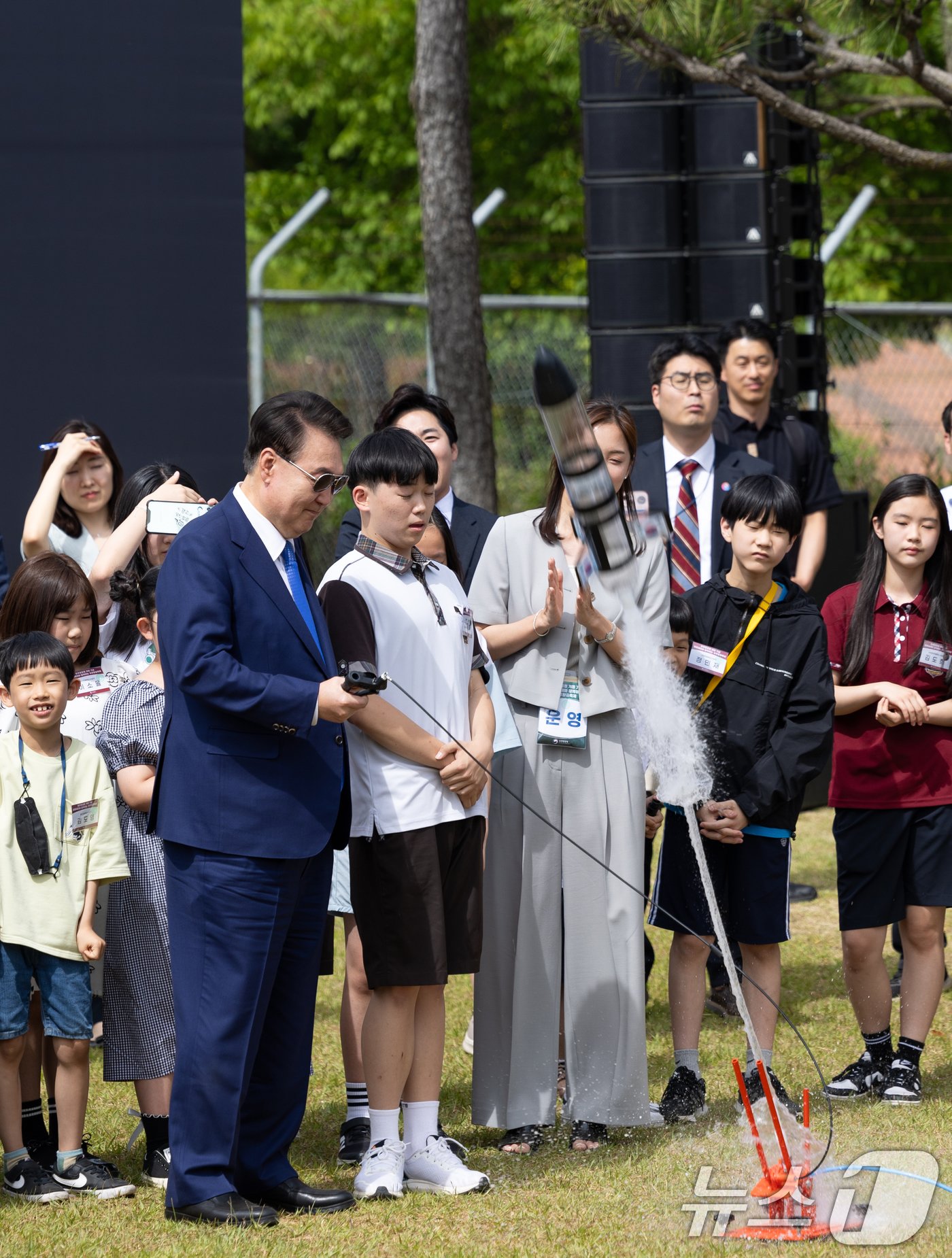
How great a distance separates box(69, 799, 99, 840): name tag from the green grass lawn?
92 cm

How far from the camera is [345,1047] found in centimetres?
464

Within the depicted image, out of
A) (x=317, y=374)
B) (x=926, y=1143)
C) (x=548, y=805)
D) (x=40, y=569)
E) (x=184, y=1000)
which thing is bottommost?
(x=926, y=1143)

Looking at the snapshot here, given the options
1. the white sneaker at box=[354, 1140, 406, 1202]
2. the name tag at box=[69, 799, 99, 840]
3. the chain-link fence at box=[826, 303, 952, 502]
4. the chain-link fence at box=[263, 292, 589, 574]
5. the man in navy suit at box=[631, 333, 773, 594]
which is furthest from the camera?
the chain-link fence at box=[826, 303, 952, 502]

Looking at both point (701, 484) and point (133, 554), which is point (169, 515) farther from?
point (701, 484)

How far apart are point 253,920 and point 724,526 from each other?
196cm

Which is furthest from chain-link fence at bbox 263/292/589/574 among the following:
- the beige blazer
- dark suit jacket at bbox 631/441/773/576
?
the beige blazer

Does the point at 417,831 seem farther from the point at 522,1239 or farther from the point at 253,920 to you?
the point at 522,1239

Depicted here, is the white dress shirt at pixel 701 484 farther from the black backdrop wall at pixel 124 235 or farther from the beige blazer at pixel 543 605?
the black backdrop wall at pixel 124 235

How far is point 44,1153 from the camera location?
169 inches

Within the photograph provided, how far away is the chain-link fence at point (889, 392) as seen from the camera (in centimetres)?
1359

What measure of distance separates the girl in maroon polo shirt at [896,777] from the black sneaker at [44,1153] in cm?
222

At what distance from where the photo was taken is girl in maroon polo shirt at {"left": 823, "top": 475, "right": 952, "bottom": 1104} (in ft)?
16.0

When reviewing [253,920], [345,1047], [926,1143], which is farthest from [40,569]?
[926,1143]

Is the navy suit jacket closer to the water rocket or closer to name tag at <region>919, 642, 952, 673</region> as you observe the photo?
the water rocket
